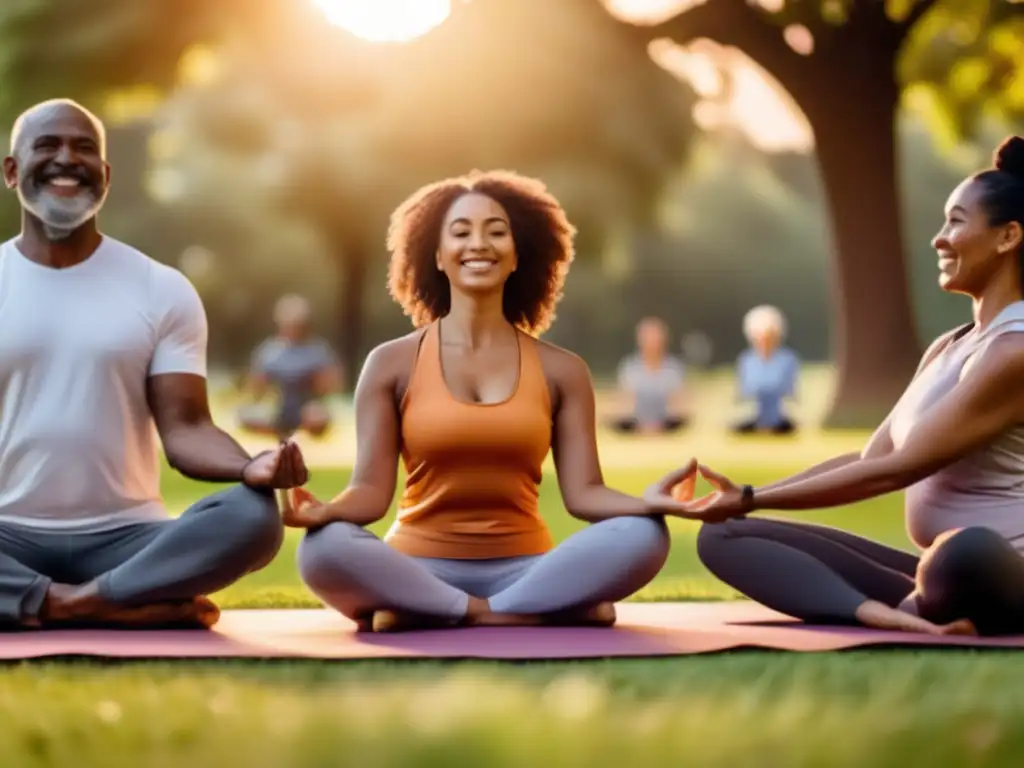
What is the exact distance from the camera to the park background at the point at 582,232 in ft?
12.2

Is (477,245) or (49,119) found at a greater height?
(49,119)

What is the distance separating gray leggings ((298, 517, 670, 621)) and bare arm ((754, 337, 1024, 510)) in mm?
414

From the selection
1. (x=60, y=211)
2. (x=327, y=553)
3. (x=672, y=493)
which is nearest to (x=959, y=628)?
(x=672, y=493)

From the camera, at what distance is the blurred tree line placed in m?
23.4

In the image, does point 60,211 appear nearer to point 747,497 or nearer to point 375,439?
point 375,439

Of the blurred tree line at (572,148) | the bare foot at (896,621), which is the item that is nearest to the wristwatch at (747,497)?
the bare foot at (896,621)

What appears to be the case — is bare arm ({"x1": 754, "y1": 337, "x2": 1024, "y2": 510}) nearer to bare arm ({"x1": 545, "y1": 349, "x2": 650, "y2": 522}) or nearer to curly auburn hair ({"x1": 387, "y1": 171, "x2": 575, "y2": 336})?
bare arm ({"x1": 545, "y1": 349, "x2": 650, "y2": 522})

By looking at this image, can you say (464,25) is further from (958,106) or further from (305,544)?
(305,544)

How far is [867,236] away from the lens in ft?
77.3

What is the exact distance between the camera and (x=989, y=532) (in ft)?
17.5

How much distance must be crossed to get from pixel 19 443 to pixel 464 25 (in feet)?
97.6

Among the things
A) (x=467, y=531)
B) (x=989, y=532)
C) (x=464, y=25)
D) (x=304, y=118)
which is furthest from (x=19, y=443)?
(x=304, y=118)

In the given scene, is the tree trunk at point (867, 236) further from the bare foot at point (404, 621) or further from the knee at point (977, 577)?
the bare foot at point (404, 621)

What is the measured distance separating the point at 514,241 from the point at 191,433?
123cm
